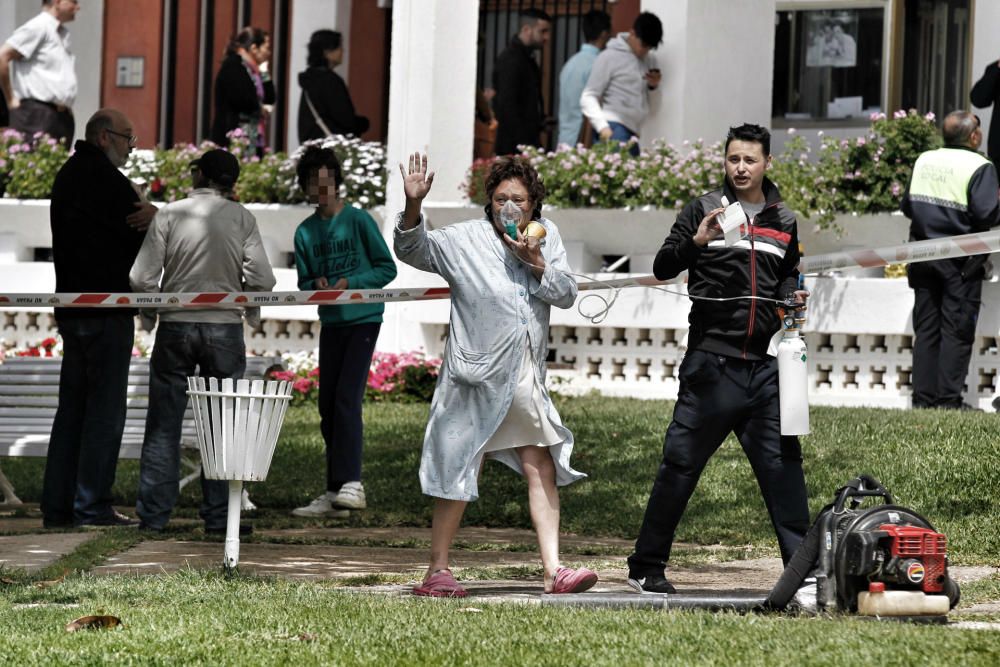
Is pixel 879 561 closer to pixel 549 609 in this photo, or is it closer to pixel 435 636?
pixel 549 609

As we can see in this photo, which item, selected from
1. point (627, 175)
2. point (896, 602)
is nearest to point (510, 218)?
point (896, 602)

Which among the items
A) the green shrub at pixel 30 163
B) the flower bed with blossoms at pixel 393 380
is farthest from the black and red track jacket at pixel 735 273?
the green shrub at pixel 30 163

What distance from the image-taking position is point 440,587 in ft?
23.7

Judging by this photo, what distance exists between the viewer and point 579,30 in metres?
21.2

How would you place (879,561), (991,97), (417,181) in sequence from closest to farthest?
1. (879,561)
2. (417,181)
3. (991,97)

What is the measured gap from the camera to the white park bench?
1094cm

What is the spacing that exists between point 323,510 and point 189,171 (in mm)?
7438

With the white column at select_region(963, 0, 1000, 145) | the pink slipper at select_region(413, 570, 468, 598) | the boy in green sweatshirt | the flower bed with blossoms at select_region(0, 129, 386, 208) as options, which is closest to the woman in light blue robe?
the pink slipper at select_region(413, 570, 468, 598)

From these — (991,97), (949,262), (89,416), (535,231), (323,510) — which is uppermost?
(991,97)

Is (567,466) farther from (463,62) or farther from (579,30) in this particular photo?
(579,30)

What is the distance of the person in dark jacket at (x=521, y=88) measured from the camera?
1730 cm

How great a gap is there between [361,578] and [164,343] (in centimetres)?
225

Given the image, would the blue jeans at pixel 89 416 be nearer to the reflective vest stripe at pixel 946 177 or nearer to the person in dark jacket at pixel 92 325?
the person in dark jacket at pixel 92 325

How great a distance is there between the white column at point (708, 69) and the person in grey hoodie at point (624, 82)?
0.16 metres
